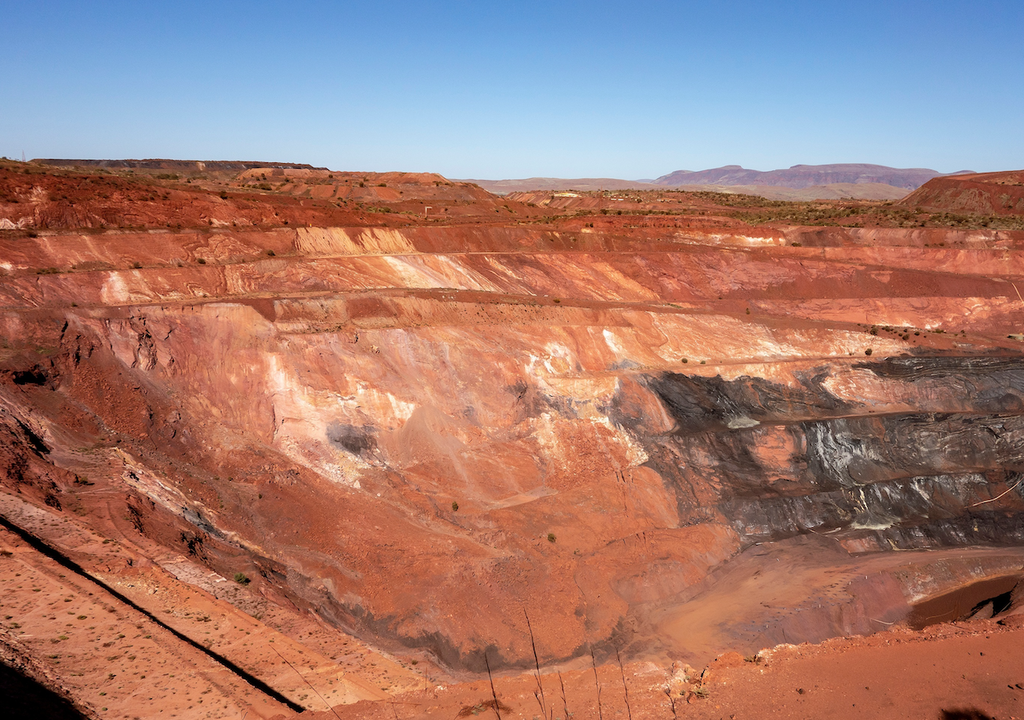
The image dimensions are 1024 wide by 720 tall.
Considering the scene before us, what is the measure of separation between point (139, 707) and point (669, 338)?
939 inches

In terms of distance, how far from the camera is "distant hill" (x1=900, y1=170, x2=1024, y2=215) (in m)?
53.0

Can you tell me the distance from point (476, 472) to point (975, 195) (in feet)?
191

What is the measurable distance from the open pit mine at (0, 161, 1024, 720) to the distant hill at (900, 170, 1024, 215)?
2499 cm

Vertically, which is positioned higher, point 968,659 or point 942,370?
point 942,370

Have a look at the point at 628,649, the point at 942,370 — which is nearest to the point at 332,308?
the point at 628,649

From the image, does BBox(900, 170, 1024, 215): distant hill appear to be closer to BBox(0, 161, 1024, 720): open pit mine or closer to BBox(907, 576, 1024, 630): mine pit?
BBox(0, 161, 1024, 720): open pit mine

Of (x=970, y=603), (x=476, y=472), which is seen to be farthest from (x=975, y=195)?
(x=476, y=472)

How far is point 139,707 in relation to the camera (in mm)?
11422

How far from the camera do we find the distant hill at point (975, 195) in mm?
53031

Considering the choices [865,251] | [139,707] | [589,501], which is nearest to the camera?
[139,707]

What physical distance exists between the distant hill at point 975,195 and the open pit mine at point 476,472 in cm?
2499

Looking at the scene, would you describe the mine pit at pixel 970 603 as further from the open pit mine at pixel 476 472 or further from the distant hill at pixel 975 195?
the distant hill at pixel 975 195

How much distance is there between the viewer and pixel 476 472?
75.0 feet

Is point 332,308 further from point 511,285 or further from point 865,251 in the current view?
point 865,251
